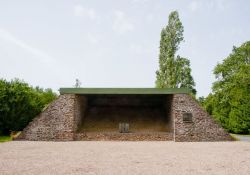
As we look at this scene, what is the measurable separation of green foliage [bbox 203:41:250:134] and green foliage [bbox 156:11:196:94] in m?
4.04

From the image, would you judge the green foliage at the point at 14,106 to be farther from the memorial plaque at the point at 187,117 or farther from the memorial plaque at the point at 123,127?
A: the memorial plaque at the point at 187,117

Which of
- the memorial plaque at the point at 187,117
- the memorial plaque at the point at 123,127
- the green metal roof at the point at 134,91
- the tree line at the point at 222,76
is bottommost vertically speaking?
the memorial plaque at the point at 123,127

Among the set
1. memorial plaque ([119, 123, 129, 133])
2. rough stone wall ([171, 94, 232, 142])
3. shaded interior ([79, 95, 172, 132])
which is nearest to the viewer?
rough stone wall ([171, 94, 232, 142])

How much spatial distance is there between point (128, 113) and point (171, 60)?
10.7 metres

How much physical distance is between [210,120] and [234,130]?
40.2 feet

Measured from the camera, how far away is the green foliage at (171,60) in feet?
99.6

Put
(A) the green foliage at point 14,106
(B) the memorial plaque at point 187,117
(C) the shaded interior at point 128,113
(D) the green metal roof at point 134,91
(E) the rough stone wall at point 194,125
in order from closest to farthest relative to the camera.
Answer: (E) the rough stone wall at point 194,125 < (B) the memorial plaque at point 187,117 < (D) the green metal roof at point 134,91 < (C) the shaded interior at point 128,113 < (A) the green foliage at point 14,106

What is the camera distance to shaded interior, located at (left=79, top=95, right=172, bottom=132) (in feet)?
67.6

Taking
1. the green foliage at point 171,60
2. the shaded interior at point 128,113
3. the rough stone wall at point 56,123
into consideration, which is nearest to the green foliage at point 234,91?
the green foliage at point 171,60

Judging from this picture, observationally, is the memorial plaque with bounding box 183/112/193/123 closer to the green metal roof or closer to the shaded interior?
the green metal roof

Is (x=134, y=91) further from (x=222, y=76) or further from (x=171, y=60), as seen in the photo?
(x=222, y=76)

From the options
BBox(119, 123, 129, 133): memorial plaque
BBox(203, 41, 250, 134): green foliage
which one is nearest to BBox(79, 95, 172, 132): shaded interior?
BBox(119, 123, 129, 133): memorial plaque

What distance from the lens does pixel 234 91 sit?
29703 millimetres

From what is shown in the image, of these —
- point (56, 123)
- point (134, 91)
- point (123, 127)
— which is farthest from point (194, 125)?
point (56, 123)
